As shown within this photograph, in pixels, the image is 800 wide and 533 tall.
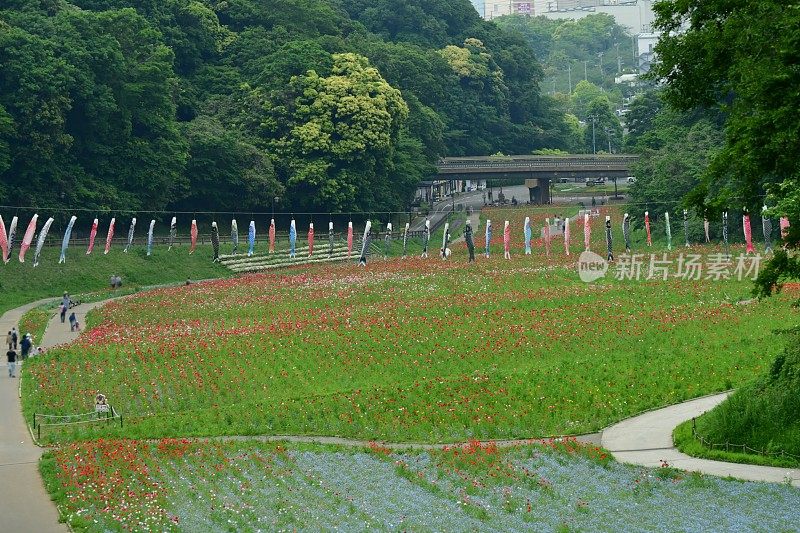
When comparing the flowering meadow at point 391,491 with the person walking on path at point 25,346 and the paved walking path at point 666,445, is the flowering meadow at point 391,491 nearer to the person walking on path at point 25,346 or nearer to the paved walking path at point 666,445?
the paved walking path at point 666,445

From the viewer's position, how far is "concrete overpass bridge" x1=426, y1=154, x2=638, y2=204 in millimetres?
116688

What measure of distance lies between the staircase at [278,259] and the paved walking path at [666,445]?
48335 millimetres

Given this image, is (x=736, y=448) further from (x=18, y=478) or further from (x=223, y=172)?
(x=223, y=172)

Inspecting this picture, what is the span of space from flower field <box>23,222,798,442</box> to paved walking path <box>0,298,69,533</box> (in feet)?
3.70

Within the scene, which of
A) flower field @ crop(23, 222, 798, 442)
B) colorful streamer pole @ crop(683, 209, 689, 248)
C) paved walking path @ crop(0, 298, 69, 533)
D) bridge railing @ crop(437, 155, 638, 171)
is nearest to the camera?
paved walking path @ crop(0, 298, 69, 533)

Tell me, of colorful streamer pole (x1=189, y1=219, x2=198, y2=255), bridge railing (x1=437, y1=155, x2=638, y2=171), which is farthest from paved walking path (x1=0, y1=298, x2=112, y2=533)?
bridge railing (x1=437, y1=155, x2=638, y2=171)

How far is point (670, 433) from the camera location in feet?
103

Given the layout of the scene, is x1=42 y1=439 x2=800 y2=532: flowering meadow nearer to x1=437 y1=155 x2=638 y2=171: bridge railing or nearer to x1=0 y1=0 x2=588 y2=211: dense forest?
x1=0 y1=0 x2=588 y2=211: dense forest

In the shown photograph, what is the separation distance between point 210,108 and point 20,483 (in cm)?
7364

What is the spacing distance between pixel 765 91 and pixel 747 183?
82.0 inches

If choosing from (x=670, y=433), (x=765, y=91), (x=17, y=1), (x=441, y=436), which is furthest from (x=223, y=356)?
(x=17, y=1)

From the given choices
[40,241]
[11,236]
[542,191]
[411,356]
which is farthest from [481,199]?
[411,356]

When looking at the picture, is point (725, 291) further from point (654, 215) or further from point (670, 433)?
point (654, 215)

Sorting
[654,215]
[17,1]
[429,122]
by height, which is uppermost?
[17,1]
